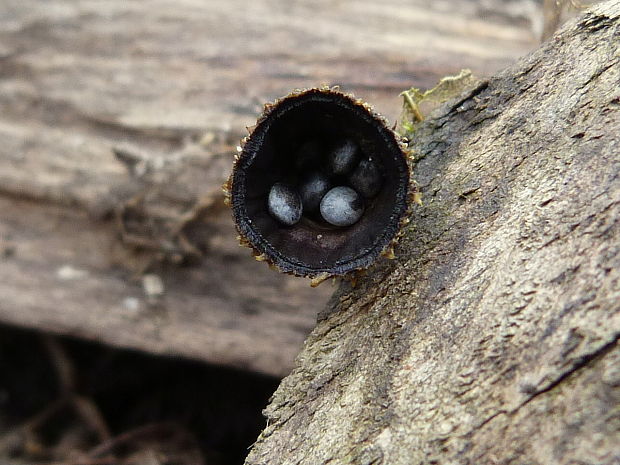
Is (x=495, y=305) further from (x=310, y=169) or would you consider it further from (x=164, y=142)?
(x=164, y=142)

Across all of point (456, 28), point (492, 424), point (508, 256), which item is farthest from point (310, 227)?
point (456, 28)

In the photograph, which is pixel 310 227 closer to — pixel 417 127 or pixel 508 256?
pixel 417 127

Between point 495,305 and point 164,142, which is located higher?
point 164,142

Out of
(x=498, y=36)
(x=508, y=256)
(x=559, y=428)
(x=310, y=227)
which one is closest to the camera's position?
(x=559, y=428)

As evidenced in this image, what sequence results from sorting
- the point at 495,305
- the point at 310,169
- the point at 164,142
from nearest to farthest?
the point at 495,305 → the point at 310,169 → the point at 164,142

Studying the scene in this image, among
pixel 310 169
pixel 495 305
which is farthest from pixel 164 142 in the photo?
pixel 495 305

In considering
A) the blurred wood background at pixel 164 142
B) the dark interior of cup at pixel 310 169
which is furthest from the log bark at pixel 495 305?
the blurred wood background at pixel 164 142
